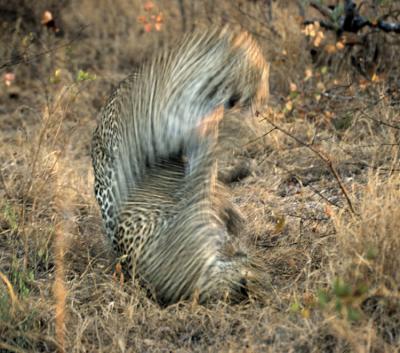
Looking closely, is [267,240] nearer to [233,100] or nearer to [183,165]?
[183,165]

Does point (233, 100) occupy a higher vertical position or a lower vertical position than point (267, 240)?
higher

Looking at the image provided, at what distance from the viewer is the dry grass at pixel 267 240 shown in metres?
3.40

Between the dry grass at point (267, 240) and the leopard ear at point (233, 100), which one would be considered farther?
the leopard ear at point (233, 100)

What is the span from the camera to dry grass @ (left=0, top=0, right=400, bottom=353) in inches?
134

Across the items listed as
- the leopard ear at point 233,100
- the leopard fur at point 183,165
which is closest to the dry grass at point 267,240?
the leopard fur at point 183,165

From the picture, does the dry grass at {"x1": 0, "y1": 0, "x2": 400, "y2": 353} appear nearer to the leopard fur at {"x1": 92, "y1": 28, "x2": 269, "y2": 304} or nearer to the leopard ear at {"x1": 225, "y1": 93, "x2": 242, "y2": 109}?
the leopard fur at {"x1": 92, "y1": 28, "x2": 269, "y2": 304}

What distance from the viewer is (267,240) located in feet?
15.5

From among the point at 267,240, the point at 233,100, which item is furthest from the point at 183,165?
the point at 267,240

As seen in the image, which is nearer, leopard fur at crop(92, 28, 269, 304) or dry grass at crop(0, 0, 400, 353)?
dry grass at crop(0, 0, 400, 353)

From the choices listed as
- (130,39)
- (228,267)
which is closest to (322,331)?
(228,267)

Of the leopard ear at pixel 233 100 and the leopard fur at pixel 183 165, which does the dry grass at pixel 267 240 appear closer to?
the leopard fur at pixel 183 165

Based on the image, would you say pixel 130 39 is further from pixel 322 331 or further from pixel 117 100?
pixel 322 331

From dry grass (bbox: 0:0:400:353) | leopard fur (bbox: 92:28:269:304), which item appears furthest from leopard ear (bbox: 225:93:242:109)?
dry grass (bbox: 0:0:400:353)

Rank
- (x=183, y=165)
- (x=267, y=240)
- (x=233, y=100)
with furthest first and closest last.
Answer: (x=267, y=240), (x=183, y=165), (x=233, y=100)
